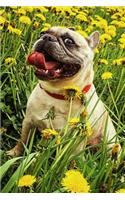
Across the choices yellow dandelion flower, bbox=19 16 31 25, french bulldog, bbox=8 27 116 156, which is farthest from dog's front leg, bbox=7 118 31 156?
yellow dandelion flower, bbox=19 16 31 25

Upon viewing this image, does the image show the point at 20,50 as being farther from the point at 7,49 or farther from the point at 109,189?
the point at 109,189

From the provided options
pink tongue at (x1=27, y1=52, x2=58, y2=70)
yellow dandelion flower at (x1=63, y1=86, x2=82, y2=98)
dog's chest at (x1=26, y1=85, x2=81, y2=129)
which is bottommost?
dog's chest at (x1=26, y1=85, x2=81, y2=129)

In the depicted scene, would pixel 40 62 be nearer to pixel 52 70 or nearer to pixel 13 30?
pixel 52 70

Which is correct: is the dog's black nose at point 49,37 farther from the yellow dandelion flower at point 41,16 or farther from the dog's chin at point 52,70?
the yellow dandelion flower at point 41,16

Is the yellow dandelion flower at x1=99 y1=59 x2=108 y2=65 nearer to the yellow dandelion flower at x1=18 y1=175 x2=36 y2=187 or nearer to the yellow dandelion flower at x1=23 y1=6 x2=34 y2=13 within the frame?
the yellow dandelion flower at x1=23 y1=6 x2=34 y2=13

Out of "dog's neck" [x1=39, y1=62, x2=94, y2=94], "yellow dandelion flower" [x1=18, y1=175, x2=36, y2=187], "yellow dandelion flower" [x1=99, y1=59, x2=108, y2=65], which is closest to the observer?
"yellow dandelion flower" [x1=18, y1=175, x2=36, y2=187]

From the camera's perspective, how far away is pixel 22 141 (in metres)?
1.72

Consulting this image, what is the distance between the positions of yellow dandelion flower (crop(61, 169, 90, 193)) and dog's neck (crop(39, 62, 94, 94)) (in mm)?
312

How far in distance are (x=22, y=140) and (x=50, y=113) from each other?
13 cm

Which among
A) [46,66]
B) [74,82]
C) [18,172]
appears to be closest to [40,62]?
[46,66]

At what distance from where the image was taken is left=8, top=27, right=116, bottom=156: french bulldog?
5.46 ft

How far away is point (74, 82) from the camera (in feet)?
5.54

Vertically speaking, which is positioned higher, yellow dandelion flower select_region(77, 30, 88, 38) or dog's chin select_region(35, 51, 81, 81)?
yellow dandelion flower select_region(77, 30, 88, 38)

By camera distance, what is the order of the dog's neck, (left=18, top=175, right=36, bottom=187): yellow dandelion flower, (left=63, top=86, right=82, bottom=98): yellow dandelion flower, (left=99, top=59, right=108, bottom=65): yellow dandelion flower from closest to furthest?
(left=18, top=175, right=36, bottom=187): yellow dandelion flower
(left=63, top=86, right=82, bottom=98): yellow dandelion flower
the dog's neck
(left=99, top=59, right=108, bottom=65): yellow dandelion flower
